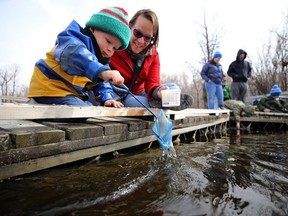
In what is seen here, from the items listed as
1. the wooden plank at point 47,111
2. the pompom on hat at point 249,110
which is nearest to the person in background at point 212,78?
the pompom on hat at point 249,110

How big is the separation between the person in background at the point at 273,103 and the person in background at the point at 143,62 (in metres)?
7.75

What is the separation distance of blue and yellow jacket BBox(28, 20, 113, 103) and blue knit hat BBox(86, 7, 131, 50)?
18cm

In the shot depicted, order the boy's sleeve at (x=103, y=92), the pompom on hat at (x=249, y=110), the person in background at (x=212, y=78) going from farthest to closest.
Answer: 1. the pompom on hat at (x=249, y=110)
2. the person in background at (x=212, y=78)
3. the boy's sleeve at (x=103, y=92)

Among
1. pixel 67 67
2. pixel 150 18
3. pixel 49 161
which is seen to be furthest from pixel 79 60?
pixel 150 18

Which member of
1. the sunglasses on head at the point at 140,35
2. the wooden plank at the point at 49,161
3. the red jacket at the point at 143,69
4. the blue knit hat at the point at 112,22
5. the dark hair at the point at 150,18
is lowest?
the wooden plank at the point at 49,161

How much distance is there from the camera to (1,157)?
1.29 m

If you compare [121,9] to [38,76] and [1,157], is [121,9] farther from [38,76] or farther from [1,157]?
[1,157]

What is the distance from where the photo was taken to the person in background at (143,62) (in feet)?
9.20

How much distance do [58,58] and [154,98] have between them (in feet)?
4.96

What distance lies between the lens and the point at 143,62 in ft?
10.5

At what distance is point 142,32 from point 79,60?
1250 mm

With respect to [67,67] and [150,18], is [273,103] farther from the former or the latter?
[67,67]

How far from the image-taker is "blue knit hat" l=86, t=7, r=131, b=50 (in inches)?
83.0

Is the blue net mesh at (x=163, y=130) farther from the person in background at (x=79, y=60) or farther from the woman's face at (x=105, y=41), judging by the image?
the woman's face at (x=105, y=41)
